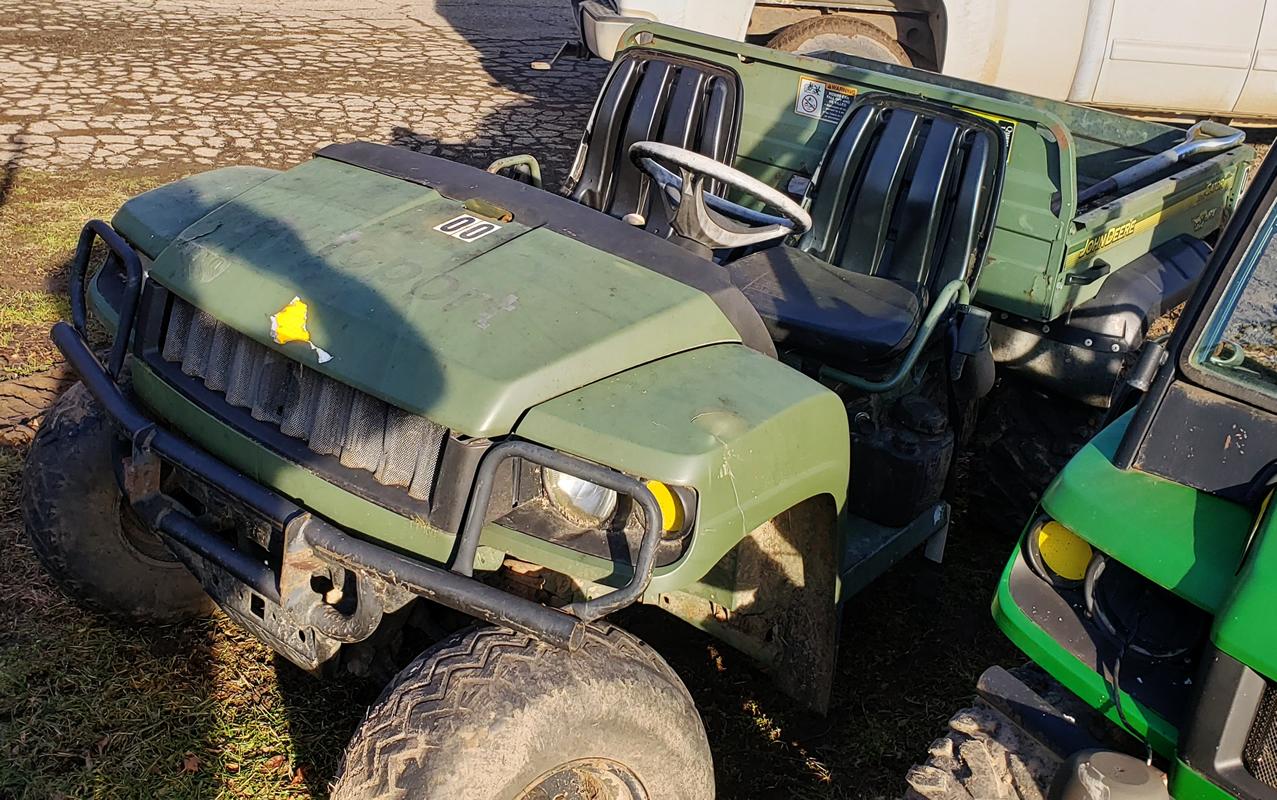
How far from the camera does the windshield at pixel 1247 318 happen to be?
2.30 m

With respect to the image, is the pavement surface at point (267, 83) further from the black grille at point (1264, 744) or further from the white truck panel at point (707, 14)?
the black grille at point (1264, 744)

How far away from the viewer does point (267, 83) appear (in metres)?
8.99

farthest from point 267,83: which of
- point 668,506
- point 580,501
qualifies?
point 668,506

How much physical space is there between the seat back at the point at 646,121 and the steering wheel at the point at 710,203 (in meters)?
0.40

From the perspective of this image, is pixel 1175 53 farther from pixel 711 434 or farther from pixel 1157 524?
pixel 711 434

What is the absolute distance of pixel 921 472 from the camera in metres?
3.28

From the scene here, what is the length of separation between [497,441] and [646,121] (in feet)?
7.75

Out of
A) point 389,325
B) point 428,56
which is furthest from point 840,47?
point 389,325

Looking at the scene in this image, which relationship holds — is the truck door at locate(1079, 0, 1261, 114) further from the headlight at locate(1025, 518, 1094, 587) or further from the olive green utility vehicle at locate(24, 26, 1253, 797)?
the headlight at locate(1025, 518, 1094, 587)

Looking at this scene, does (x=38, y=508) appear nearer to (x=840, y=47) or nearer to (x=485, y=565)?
(x=485, y=565)

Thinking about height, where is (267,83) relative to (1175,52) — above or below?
below

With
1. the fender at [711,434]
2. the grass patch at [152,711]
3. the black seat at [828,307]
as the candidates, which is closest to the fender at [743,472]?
the fender at [711,434]

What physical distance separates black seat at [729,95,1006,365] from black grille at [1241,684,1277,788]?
1726 mm

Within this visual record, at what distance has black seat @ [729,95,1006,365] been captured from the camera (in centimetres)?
360
